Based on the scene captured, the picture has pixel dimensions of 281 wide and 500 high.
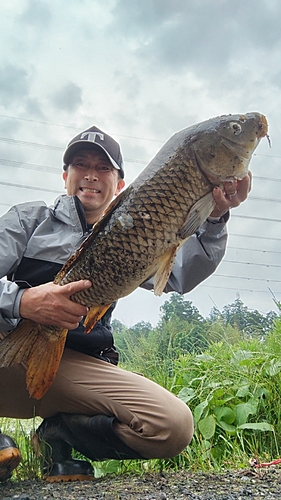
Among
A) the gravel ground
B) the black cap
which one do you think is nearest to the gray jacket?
the black cap

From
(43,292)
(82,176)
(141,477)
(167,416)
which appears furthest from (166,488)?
(82,176)

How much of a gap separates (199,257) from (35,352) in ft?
3.42

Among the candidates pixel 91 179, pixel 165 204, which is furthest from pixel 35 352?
pixel 91 179

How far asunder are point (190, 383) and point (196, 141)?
113 inches

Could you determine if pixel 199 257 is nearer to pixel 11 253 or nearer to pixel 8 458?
pixel 11 253

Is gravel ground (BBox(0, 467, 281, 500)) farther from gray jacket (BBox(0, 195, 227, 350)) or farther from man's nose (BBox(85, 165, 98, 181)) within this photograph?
man's nose (BBox(85, 165, 98, 181))

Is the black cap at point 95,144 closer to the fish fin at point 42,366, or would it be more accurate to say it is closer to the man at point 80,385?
the man at point 80,385

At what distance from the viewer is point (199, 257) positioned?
2738 mm

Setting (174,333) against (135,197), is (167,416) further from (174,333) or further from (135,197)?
(174,333)

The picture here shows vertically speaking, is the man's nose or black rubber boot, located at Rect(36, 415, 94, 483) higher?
the man's nose

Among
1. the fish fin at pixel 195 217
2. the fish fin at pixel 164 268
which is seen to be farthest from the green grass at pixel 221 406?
the fish fin at pixel 195 217

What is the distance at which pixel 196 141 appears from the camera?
199 centimetres

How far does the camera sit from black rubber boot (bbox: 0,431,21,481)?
95.3 inches

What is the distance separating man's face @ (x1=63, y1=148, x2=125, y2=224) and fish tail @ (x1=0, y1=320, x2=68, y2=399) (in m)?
0.99
